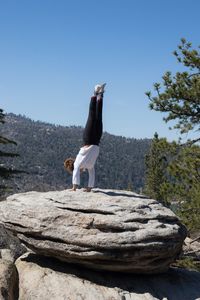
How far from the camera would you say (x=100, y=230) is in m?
11.7

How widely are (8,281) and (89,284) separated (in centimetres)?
221

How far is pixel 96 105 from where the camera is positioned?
13398 millimetres

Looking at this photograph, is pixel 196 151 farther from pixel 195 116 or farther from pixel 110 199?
pixel 110 199

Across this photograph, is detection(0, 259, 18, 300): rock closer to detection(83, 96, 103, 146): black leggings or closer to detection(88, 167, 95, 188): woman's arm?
detection(88, 167, 95, 188): woman's arm

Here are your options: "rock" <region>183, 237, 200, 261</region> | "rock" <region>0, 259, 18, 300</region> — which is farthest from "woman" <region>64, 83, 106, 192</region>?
"rock" <region>183, 237, 200, 261</region>

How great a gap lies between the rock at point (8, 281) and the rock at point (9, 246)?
1711 mm

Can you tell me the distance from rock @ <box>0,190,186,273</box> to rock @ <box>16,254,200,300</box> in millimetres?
439

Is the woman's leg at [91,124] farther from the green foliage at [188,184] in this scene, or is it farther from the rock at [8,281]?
the green foliage at [188,184]

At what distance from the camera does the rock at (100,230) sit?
1148 centimetres

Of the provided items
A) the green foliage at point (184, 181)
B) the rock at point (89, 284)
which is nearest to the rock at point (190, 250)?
the green foliage at point (184, 181)

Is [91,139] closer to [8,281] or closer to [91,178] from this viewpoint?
[91,178]

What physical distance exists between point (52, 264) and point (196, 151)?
26.9 ft

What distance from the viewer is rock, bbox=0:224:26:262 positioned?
14000 mm

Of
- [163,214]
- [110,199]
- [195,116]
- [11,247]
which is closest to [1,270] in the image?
[11,247]
